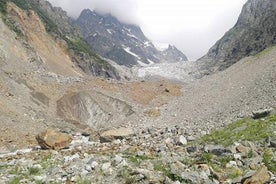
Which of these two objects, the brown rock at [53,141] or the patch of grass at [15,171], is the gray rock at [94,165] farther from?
the brown rock at [53,141]

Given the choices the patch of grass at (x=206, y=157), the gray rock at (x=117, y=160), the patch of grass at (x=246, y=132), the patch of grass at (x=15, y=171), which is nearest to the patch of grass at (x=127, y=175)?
the gray rock at (x=117, y=160)

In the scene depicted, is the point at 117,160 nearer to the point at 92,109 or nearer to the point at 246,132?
the point at 246,132

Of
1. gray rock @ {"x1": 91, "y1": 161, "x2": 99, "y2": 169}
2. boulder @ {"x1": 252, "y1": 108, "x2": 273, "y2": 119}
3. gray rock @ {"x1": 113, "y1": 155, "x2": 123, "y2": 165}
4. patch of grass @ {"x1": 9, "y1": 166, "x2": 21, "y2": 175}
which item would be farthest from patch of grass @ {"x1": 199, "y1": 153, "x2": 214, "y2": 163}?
boulder @ {"x1": 252, "y1": 108, "x2": 273, "y2": 119}

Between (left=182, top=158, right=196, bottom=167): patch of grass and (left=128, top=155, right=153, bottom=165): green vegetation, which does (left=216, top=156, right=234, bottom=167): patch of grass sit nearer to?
(left=182, top=158, right=196, bottom=167): patch of grass

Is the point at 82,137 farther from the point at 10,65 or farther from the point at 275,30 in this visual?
the point at 275,30

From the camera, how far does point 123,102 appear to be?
Result: 200 ft

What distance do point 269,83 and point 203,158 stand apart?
26816mm

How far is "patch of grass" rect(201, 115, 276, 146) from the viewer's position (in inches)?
936

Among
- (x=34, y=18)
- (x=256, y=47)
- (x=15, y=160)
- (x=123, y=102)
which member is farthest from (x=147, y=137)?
(x=256, y=47)

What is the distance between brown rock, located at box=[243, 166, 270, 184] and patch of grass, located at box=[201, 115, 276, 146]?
612 cm

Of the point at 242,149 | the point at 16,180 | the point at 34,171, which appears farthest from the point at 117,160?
the point at 242,149

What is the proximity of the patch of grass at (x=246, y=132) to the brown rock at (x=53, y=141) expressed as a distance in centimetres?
973

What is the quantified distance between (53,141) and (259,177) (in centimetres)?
1798

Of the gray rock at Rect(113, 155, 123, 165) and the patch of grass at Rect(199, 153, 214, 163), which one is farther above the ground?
the patch of grass at Rect(199, 153, 214, 163)
